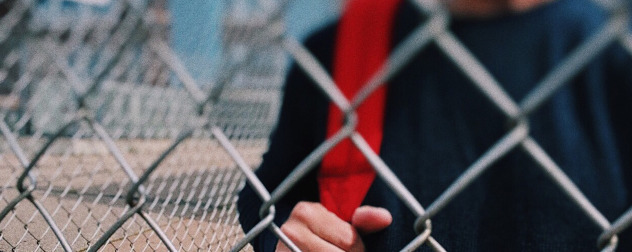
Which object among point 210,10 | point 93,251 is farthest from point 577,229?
point 210,10

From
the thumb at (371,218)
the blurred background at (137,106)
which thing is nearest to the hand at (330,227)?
the thumb at (371,218)

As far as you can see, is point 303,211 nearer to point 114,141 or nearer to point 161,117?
point 114,141

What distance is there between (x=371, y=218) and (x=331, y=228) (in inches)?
3.0

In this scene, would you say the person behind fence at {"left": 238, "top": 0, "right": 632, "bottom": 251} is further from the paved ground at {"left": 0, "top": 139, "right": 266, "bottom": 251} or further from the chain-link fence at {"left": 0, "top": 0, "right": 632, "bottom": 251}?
the paved ground at {"left": 0, "top": 139, "right": 266, "bottom": 251}

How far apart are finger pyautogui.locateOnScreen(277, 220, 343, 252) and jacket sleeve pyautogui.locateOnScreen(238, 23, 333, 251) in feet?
0.16

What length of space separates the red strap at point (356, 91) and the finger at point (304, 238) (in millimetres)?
62

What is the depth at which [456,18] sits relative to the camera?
2.15 feet

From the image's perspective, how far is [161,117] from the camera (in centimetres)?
443

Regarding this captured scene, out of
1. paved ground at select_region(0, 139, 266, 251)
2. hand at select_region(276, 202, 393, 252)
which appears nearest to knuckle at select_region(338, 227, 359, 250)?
hand at select_region(276, 202, 393, 252)

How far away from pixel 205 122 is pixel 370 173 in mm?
305

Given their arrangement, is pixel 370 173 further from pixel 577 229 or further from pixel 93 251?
pixel 93 251

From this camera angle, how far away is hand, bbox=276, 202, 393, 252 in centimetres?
72

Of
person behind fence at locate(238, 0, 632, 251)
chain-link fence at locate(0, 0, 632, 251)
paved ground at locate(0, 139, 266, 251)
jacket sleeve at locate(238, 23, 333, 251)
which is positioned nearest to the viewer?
chain-link fence at locate(0, 0, 632, 251)

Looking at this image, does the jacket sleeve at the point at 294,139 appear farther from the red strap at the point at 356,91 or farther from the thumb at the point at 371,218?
the thumb at the point at 371,218
